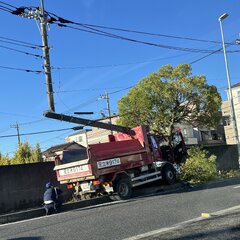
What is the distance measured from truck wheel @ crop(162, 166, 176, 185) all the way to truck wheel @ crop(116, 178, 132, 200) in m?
2.83

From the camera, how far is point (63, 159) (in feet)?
59.9

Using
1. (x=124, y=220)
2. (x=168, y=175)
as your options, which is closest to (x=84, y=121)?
(x=168, y=175)

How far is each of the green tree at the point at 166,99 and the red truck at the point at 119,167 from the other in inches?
263

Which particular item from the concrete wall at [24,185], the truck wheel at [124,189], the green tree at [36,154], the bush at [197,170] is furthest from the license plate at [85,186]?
the green tree at [36,154]

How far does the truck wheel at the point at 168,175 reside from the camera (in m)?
20.2

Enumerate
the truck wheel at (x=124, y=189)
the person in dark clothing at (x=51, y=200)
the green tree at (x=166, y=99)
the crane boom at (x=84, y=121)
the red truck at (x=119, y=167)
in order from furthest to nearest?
the green tree at (x=166, y=99)
the crane boom at (x=84, y=121)
the truck wheel at (x=124, y=189)
the red truck at (x=119, y=167)
the person in dark clothing at (x=51, y=200)

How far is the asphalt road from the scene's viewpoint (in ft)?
32.2

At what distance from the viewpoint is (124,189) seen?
58.2 feet

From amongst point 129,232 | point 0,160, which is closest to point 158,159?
point 129,232

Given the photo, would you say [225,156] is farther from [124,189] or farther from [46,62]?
[46,62]

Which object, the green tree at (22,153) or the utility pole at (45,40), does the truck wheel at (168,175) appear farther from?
the green tree at (22,153)

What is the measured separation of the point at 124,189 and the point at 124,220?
21.6 ft

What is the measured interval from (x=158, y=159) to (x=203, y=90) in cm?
920

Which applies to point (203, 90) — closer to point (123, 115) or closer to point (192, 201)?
point (123, 115)
